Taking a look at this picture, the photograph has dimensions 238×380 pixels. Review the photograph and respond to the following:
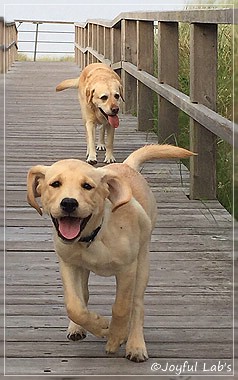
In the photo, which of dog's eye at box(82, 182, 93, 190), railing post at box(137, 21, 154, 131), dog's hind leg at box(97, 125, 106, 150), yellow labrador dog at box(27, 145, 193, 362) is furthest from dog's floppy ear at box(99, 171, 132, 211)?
railing post at box(137, 21, 154, 131)

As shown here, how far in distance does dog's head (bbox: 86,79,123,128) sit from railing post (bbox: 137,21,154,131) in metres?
1.29

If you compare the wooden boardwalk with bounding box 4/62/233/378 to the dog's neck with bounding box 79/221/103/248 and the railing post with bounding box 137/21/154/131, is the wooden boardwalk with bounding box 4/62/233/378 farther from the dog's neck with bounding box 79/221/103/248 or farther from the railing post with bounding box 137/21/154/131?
the railing post with bounding box 137/21/154/131

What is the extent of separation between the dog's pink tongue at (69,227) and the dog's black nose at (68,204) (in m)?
0.07

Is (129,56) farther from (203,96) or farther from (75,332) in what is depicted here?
(75,332)

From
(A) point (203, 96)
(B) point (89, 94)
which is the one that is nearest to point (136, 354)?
(A) point (203, 96)

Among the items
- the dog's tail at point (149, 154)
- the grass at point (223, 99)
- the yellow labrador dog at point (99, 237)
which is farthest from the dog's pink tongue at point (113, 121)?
the yellow labrador dog at point (99, 237)

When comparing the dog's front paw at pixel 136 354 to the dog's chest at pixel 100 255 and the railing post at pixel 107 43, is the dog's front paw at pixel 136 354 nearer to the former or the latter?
the dog's chest at pixel 100 255

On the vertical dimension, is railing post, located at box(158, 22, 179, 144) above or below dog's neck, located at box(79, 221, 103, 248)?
above

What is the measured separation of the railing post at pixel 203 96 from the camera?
16.1 feet

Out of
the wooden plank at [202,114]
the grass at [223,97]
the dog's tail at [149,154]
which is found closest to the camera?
the dog's tail at [149,154]

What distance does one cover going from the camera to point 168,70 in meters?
6.36

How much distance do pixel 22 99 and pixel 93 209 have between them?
8.01 m

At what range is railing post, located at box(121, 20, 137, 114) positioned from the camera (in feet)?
28.6

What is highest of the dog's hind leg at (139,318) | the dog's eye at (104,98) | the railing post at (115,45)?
the railing post at (115,45)
